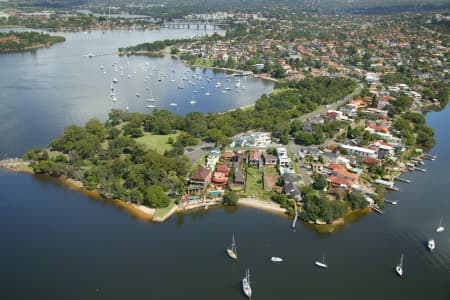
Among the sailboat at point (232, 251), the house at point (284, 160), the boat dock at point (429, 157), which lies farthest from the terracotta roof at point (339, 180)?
the boat dock at point (429, 157)

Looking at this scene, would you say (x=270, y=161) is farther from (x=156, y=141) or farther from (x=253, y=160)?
(x=156, y=141)

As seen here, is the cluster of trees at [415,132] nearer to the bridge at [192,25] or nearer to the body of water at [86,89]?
the body of water at [86,89]

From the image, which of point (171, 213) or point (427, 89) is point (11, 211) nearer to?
point (171, 213)

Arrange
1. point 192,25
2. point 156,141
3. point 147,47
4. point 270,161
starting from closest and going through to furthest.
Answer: point 270,161
point 156,141
point 147,47
point 192,25

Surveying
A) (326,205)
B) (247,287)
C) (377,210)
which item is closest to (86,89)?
(326,205)

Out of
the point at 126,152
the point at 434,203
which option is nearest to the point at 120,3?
the point at 126,152

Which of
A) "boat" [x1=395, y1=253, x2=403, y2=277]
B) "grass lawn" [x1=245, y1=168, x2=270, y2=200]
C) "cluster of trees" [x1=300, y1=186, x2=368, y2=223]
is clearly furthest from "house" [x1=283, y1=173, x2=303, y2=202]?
"boat" [x1=395, y1=253, x2=403, y2=277]

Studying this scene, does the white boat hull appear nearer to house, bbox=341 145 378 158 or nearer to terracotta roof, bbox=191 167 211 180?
terracotta roof, bbox=191 167 211 180
